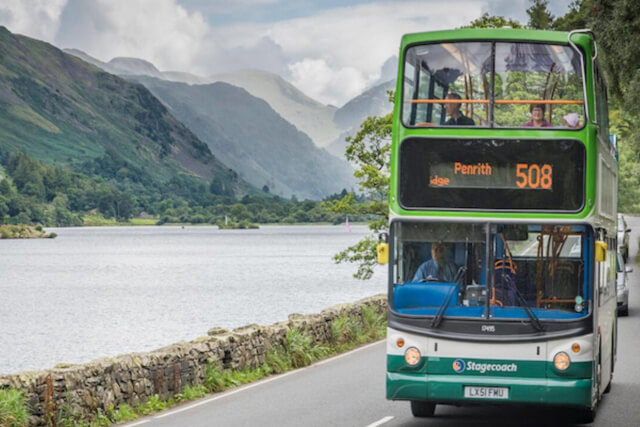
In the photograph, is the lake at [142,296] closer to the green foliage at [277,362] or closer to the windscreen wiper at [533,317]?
the green foliage at [277,362]

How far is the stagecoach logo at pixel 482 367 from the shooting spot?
444 inches

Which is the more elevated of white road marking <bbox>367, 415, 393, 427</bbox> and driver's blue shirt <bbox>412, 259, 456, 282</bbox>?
driver's blue shirt <bbox>412, 259, 456, 282</bbox>

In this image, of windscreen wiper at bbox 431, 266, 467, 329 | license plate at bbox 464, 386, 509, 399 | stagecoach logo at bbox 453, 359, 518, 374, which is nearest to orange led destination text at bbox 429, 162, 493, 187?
windscreen wiper at bbox 431, 266, 467, 329

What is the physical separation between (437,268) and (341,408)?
3.46 metres

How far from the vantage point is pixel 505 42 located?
39.7 feet

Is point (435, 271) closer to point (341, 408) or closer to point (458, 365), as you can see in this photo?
point (458, 365)

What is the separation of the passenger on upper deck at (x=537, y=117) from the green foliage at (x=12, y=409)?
6587mm

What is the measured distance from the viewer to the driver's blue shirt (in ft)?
38.3

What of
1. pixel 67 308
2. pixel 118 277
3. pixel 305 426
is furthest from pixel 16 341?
pixel 118 277

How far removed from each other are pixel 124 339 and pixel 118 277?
179 feet

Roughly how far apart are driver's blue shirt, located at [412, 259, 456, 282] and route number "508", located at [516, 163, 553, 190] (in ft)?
3.91

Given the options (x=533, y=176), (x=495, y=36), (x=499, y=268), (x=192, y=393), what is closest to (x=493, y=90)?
(x=495, y=36)

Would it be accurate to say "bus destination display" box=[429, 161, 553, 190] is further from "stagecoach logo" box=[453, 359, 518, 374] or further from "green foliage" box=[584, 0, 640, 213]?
"green foliage" box=[584, 0, 640, 213]

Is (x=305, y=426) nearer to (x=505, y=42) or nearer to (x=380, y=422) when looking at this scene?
(x=380, y=422)
